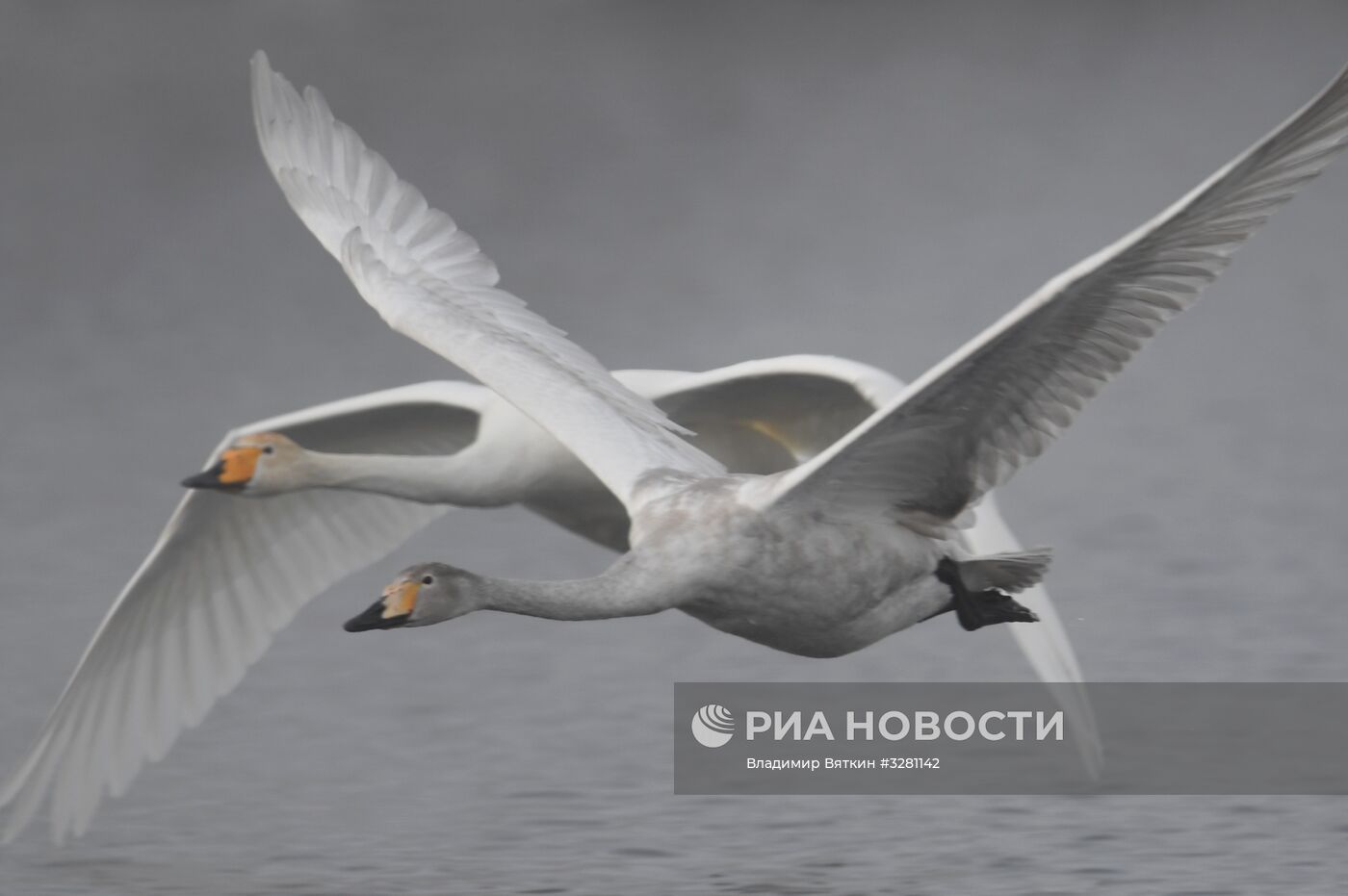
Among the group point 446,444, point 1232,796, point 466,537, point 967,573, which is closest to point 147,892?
point 446,444

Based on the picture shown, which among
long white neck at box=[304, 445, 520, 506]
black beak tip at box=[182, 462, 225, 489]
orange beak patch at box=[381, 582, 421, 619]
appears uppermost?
long white neck at box=[304, 445, 520, 506]

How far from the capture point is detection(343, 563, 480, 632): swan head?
7988mm

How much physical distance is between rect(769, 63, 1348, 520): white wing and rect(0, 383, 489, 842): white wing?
2.91 metres

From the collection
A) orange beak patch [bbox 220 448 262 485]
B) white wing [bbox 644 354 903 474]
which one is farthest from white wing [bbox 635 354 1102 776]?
orange beak patch [bbox 220 448 262 485]

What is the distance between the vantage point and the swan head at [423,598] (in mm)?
7988

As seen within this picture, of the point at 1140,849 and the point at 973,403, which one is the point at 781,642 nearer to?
the point at 973,403

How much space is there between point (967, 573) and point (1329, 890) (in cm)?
196

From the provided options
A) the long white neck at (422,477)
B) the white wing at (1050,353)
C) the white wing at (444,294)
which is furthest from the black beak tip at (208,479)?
the white wing at (1050,353)

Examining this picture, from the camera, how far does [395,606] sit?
8.01 m

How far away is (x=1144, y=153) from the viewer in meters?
23.3

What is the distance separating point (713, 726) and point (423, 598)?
13.1 feet

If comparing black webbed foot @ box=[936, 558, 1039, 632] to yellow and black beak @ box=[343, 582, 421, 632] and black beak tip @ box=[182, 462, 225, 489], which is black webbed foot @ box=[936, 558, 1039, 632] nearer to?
yellow and black beak @ box=[343, 582, 421, 632]

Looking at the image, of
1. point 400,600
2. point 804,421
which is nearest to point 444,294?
point 804,421

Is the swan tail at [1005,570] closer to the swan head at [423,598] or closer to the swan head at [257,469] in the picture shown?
the swan head at [423,598]
